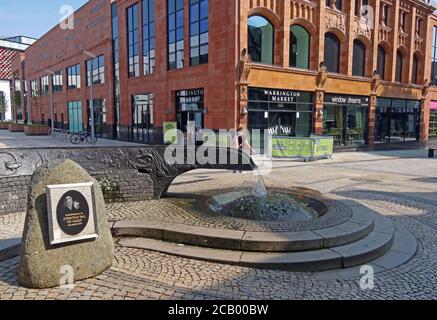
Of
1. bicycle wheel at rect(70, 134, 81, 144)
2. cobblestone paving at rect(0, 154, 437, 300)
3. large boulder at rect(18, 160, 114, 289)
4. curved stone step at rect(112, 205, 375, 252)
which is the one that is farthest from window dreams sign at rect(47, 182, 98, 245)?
bicycle wheel at rect(70, 134, 81, 144)

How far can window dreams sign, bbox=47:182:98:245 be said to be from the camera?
3826mm

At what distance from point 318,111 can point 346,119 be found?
3.93 meters

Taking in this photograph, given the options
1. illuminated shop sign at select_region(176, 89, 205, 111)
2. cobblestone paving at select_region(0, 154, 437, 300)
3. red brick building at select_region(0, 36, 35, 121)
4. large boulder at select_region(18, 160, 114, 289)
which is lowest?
cobblestone paving at select_region(0, 154, 437, 300)

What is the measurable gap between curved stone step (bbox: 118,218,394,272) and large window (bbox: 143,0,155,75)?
69.6 feet

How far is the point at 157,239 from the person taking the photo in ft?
17.9

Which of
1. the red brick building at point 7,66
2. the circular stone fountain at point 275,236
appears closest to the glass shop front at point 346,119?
the circular stone fountain at point 275,236

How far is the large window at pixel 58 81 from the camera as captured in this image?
42.9 meters

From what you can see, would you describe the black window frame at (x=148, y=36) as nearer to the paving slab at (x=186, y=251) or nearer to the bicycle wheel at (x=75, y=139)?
the bicycle wheel at (x=75, y=139)

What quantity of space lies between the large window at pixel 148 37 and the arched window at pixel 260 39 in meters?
8.87

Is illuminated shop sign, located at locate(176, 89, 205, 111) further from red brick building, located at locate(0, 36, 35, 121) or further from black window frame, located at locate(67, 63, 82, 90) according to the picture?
red brick building, located at locate(0, 36, 35, 121)

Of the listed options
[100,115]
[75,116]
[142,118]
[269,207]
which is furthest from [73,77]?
[269,207]

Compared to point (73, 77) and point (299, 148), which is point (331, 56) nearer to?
point (299, 148)
